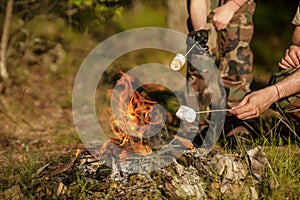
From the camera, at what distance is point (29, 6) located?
20.5 ft

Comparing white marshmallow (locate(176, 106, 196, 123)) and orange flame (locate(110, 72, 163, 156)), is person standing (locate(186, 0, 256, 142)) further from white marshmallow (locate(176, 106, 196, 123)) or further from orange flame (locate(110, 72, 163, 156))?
white marshmallow (locate(176, 106, 196, 123))

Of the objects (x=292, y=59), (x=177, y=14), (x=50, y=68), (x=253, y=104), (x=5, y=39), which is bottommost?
(x=50, y=68)

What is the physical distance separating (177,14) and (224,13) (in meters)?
1.10

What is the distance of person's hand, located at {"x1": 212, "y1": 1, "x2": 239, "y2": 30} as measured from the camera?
4070mm

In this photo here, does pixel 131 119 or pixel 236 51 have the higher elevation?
pixel 236 51

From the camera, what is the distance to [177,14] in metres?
5.12

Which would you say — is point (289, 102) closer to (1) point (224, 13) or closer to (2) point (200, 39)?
(2) point (200, 39)

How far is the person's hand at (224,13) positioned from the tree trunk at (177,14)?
0.96 metres

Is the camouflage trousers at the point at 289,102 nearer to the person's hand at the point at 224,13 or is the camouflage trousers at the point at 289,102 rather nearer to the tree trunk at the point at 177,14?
the person's hand at the point at 224,13

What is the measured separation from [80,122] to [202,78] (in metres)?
1.56

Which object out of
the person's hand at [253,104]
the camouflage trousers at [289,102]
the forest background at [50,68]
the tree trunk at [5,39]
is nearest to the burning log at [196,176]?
the forest background at [50,68]

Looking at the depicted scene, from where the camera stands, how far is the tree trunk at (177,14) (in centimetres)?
509

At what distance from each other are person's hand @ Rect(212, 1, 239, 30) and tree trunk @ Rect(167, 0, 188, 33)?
956 millimetres

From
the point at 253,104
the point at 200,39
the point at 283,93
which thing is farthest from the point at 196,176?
the point at 200,39
